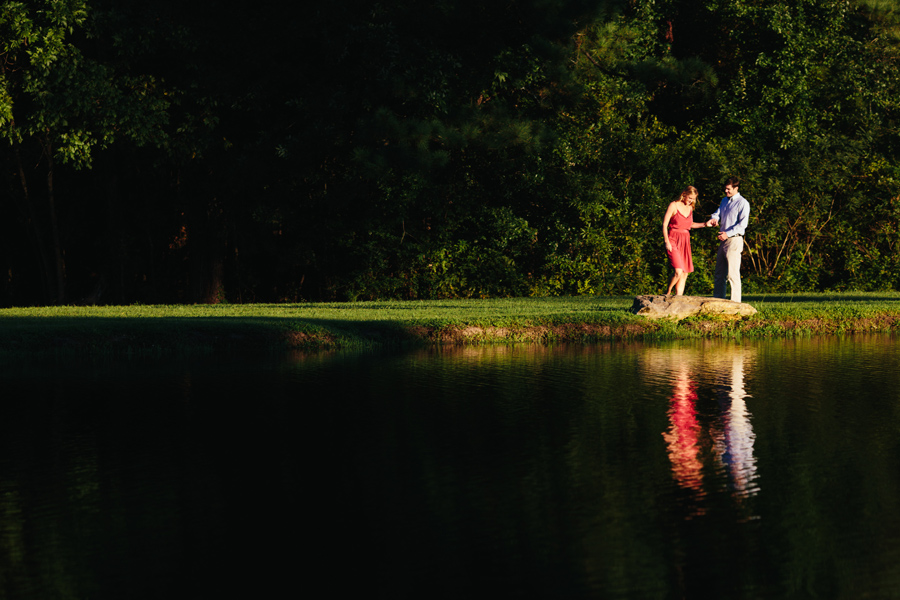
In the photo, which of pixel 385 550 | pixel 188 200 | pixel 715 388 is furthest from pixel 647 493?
pixel 188 200

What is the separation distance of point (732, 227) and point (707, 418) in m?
10.0

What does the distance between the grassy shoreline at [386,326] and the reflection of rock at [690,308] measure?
23 centimetres

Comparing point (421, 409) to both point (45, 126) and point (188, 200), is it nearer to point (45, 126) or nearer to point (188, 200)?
point (45, 126)

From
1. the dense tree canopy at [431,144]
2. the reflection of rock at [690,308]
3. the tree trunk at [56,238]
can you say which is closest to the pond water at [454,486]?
the reflection of rock at [690,308]

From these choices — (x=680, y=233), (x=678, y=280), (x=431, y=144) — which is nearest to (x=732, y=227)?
(x=680, y=233)

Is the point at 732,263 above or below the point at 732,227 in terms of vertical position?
below

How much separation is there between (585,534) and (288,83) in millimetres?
22374

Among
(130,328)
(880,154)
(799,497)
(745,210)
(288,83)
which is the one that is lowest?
(799,497)

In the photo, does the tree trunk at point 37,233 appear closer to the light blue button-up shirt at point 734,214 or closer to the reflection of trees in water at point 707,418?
the light blue button-up shirt at point 734,214

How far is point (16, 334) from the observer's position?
50.1 feet

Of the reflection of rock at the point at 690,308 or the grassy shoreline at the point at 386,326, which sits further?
the reflection of rock at the point at 690,308

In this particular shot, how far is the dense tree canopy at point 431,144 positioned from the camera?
2494 cm

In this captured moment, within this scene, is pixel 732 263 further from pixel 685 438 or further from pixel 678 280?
pixel 685 438

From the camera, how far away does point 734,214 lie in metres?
18.9
